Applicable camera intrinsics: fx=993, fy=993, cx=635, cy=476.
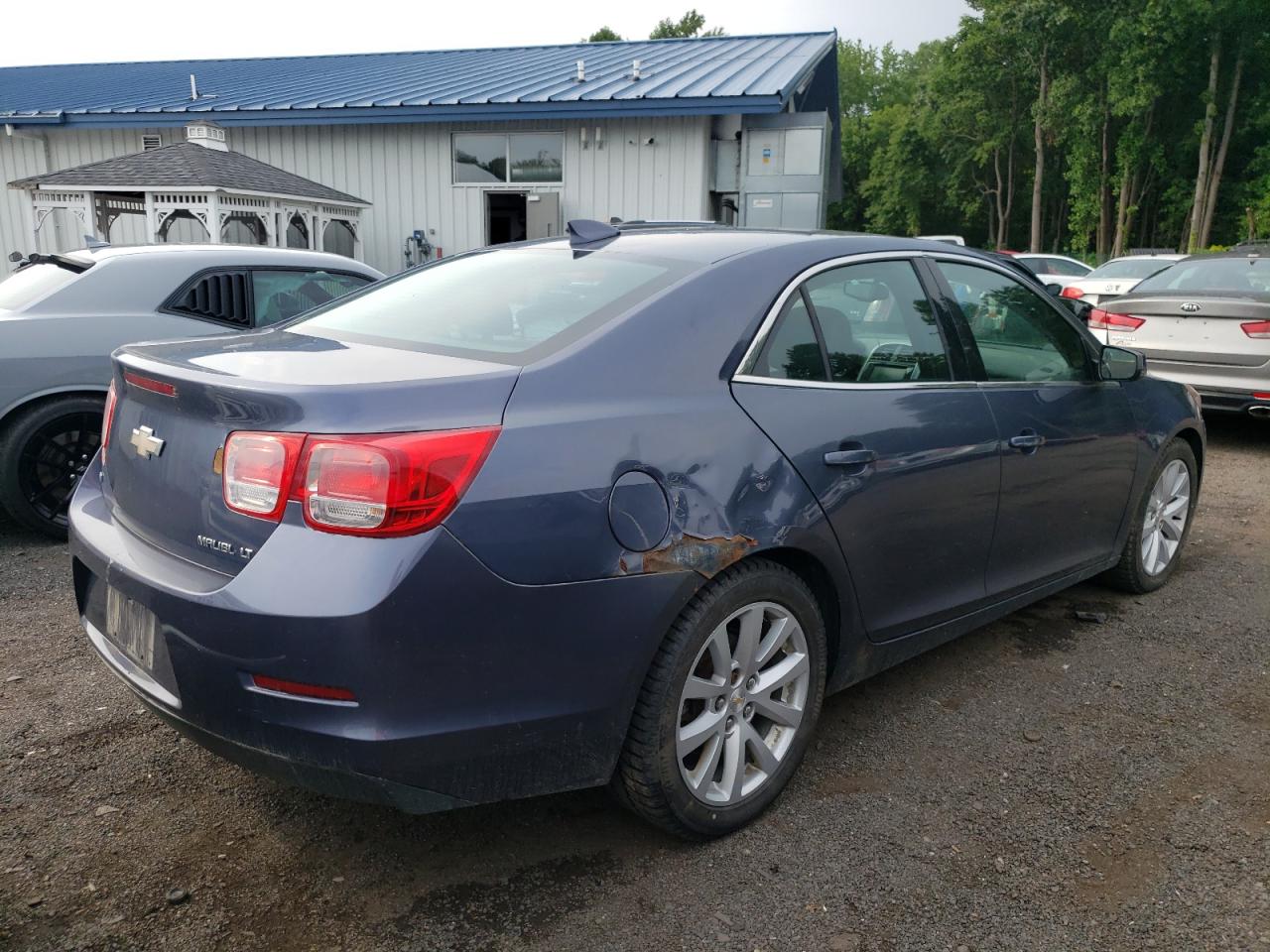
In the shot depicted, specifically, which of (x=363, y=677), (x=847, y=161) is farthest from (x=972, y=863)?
(x=847, y=161)

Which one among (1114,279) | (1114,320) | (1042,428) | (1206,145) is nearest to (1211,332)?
(1114,320)

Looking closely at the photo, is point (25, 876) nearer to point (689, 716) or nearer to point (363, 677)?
point (363, 677)

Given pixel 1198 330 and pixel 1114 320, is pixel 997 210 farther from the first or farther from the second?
pixel 1198 330

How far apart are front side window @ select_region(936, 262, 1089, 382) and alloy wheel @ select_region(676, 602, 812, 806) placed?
137 centimetres

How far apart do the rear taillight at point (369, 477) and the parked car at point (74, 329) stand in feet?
9.64

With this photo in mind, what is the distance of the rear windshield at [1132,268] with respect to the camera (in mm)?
15604

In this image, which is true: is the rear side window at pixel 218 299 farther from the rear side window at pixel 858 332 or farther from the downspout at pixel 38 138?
the downspout at pixel 38 138

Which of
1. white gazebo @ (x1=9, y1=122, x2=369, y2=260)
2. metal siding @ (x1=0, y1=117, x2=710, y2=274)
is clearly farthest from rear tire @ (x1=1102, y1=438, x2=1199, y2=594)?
white gazebo @ (x1=9, y1=122, x2=369, y2=260)

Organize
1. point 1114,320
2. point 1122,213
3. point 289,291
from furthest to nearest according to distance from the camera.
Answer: point 1122,213 < point 1114,320 < point 289,291

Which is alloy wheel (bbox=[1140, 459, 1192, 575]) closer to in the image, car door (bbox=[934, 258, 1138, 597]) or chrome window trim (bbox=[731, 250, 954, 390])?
car door (bbox=[934, 258, 1138, 597])

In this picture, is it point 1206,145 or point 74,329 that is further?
point 1206,145

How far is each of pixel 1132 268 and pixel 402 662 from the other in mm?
17028

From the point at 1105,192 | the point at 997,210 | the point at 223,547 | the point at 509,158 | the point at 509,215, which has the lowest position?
the point at 223,547

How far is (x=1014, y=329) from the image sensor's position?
3.72m
